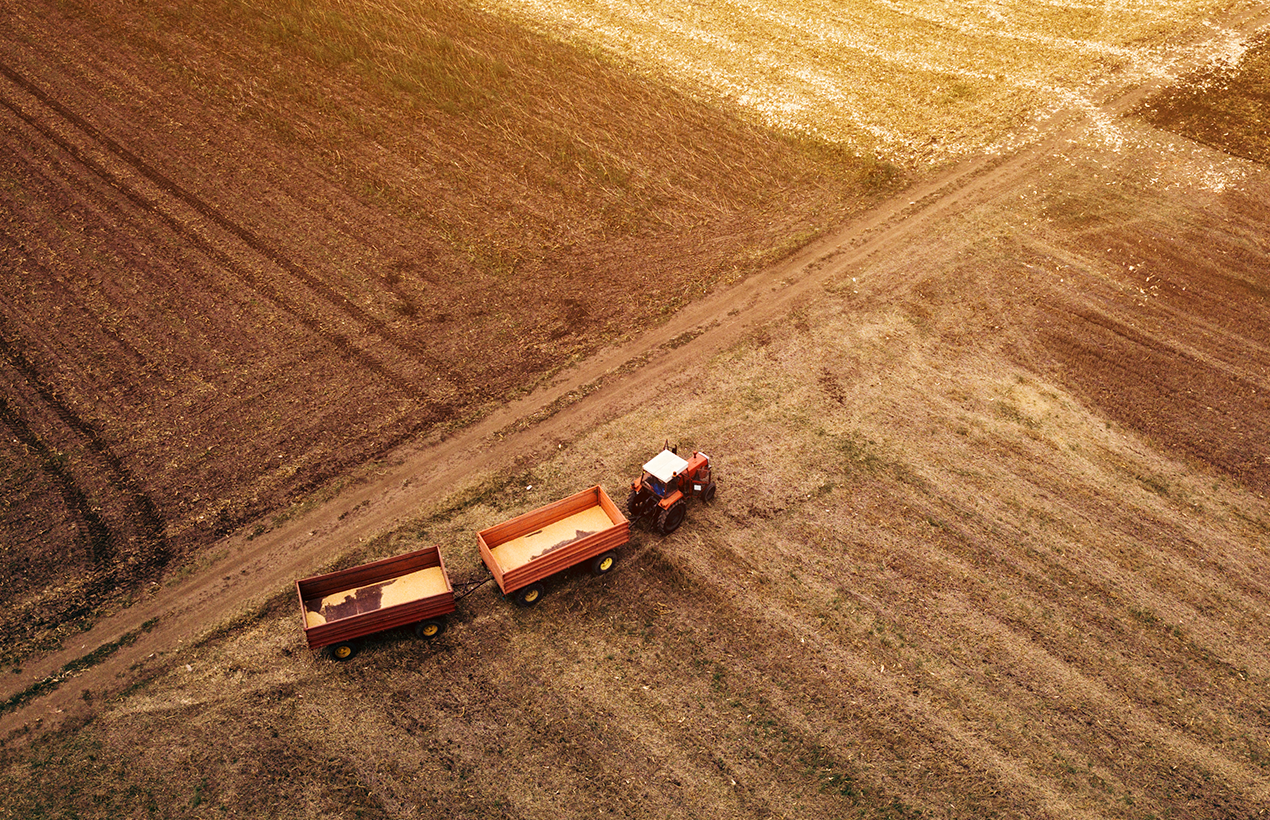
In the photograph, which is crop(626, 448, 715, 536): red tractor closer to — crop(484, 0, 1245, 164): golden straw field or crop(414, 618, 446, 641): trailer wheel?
crop(414, 618, 446, 641): trailer wheel

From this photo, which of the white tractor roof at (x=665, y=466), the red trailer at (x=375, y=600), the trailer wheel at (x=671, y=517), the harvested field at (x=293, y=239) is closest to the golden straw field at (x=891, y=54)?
the harvested field at (x=293, y=239)

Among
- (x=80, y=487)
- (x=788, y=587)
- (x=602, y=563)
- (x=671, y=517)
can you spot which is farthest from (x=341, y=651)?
(x=788, y=587)

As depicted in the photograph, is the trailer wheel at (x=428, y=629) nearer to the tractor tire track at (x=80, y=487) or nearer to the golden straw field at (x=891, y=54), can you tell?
the tractor tire track at (x=80, y=487)

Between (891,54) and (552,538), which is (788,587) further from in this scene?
(891,54)

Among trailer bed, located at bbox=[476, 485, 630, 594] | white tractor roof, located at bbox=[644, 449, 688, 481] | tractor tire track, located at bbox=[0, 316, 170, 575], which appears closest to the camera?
trailer bed, located at bbox=[476, 485, 630, 594]

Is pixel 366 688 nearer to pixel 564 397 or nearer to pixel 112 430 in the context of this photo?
pixel 564 397

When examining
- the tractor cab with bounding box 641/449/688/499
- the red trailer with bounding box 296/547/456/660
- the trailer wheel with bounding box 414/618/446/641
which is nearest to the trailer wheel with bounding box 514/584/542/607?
the red trailer with bounding box 296/547/456/660

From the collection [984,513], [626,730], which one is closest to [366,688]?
[626,730]
